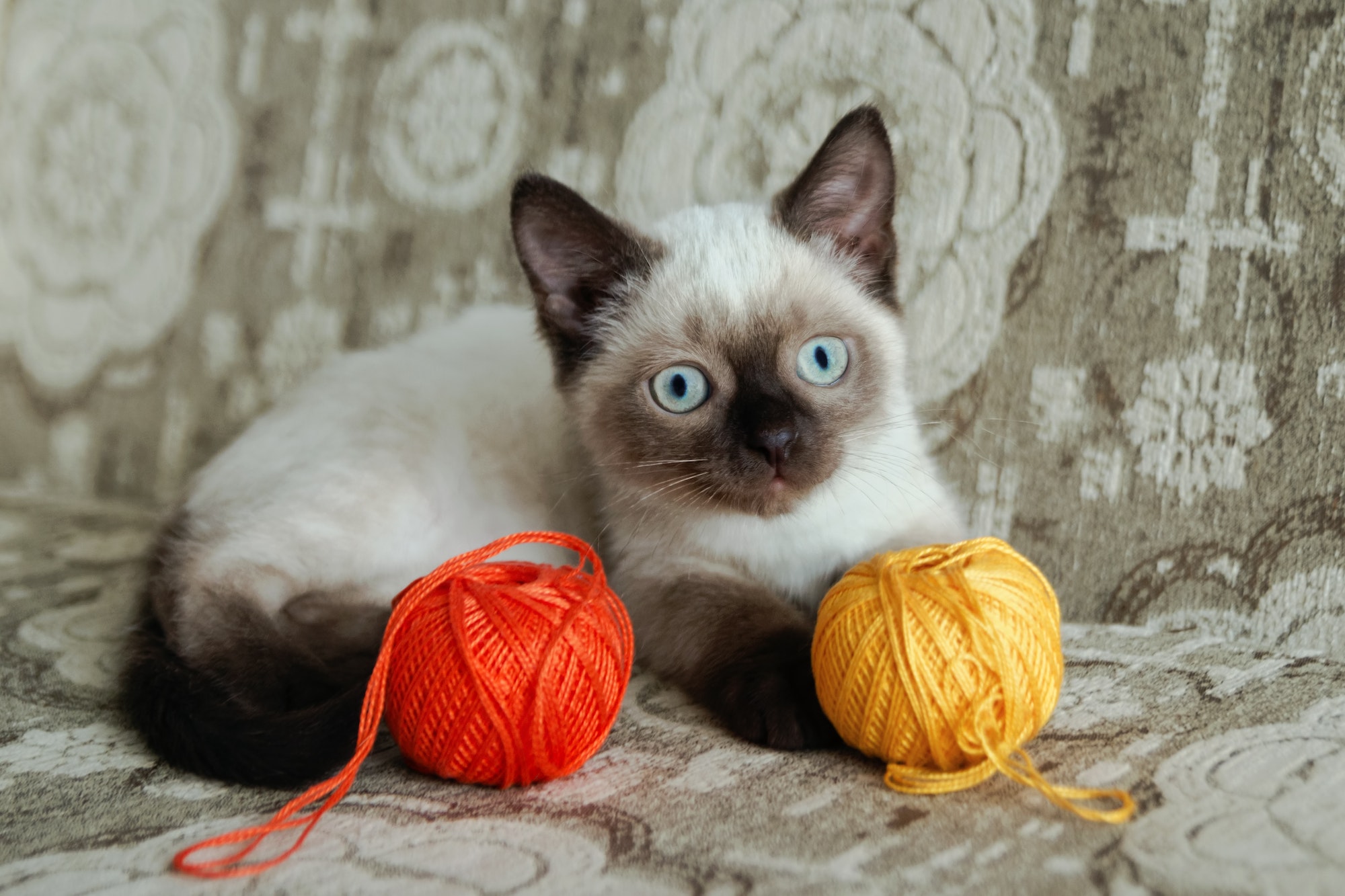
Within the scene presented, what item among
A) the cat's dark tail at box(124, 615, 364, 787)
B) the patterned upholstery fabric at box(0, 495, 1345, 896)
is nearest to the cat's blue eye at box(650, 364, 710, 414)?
the patterned upholstery fabric at box(0, 495, 1345, 896)

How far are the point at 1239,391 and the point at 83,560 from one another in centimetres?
194

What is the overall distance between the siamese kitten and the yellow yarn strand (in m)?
0.12

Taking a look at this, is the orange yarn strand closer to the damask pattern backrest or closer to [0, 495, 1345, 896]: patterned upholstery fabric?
[0, 495, 1345, 896]: patterned upholstery fabric

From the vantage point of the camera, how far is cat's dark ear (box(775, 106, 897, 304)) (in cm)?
124

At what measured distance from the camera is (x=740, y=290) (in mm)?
1262

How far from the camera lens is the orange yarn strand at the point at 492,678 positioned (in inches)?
36.5

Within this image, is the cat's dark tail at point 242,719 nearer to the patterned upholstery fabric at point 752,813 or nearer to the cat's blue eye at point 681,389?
the patterned upholstery fabric at point 752,813

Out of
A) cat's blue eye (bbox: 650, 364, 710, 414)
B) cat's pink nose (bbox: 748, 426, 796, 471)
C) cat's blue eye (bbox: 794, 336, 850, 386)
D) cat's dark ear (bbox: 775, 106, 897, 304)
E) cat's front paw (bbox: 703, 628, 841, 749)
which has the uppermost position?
cat's dark ear (bbox: 775, 106, 897, 304)

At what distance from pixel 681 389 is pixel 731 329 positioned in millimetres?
99

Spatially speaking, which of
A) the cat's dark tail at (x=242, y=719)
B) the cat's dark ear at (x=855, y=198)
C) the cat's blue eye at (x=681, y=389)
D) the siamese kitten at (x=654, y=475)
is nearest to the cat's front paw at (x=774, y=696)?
the siamese kitten at (x=654, y=475)

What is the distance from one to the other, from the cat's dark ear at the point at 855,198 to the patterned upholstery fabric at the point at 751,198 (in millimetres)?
295

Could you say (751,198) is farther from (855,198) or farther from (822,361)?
(822,361)

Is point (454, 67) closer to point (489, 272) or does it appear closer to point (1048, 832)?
point (489, 272)

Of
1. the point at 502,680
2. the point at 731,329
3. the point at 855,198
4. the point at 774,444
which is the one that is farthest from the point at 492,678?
the point at 855,198
